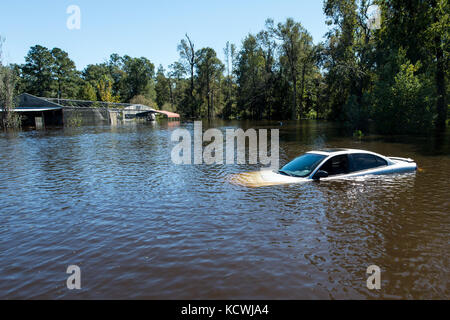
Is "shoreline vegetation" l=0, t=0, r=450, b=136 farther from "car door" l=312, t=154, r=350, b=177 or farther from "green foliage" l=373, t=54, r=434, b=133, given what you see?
"car door" l=312, t=154, r=350, b=177

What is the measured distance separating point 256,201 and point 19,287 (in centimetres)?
635

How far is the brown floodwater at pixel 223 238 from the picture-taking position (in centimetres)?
530

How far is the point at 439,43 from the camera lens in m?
31.3

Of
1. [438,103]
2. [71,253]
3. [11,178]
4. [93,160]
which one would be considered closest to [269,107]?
[438,103]

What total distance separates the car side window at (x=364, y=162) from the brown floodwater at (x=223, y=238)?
1.58 ft

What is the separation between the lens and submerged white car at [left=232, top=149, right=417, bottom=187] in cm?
1124

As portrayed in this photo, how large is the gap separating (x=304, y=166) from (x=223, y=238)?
551 cm

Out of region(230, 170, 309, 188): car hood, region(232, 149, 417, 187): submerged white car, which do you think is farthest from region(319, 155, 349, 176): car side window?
region(230, 170, 309, 188): car hood

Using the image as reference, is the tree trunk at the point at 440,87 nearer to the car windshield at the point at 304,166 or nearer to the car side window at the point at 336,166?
the car side window at the point at 336,166

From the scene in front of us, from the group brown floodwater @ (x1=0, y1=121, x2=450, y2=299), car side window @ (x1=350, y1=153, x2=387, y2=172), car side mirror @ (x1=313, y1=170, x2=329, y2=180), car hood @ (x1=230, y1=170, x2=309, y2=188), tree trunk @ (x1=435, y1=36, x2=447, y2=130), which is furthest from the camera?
tree trunk @ (x1=435, y1=36, x2=447, y2=130)

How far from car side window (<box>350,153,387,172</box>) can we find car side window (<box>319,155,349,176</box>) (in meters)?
0.25

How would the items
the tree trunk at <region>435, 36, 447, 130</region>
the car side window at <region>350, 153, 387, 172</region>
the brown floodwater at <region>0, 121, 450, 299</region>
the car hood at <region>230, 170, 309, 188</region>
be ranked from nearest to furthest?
the brown floodwater at <region>0, 121, 450, 299</region> < the car hood at <region>230, 170, 309, 188</region> < the car side window at <region>350, 153, 387, 172</region> < the tree trunk at <region>435, 36, 447, 130</region>

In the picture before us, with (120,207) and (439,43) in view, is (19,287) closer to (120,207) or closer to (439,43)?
(120,207)

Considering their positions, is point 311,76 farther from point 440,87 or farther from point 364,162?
point 364,162
